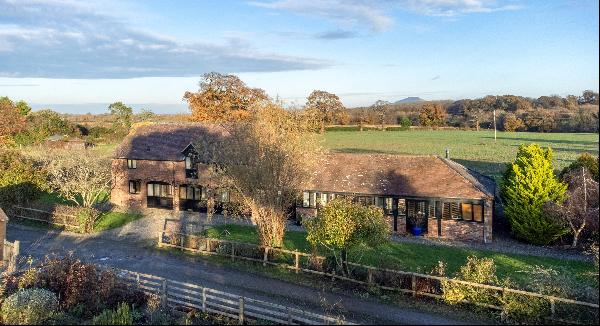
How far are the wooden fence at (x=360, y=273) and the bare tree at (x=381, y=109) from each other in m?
73.0

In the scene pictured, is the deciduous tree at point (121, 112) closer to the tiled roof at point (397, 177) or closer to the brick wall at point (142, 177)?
the brick wall at point (142, 177)

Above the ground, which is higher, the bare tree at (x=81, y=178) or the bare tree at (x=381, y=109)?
the bare tree at (x=381, y=109)

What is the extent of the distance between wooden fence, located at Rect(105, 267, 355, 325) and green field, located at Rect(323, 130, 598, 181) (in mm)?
33049

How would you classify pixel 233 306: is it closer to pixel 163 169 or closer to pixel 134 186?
pixel 163 169

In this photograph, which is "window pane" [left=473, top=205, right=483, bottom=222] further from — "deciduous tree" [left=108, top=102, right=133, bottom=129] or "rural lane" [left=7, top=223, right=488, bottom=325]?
"deciduous tree" [left=108, top=102, right=133, bottom=129]

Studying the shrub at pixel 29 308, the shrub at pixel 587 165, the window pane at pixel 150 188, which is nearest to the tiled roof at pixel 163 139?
the window pane at pixel 150 188

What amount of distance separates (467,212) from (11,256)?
76.0ft

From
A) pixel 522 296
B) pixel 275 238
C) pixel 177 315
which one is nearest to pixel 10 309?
pixel 177 315

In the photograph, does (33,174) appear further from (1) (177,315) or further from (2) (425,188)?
(2) (425,188)

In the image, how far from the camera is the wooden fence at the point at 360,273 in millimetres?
16078

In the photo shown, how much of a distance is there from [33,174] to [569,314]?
32.9m

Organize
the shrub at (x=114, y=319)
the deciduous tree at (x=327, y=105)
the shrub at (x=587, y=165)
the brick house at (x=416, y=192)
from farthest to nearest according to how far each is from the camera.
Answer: the deciduous tree at (x=327, y=105) < the shrub at (x=587, y=165) < the brick house at (x=416, y=192) < the shrub at (x=114, y=319)

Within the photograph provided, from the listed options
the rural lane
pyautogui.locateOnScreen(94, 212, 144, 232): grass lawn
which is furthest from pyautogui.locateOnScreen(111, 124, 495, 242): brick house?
the rural lane

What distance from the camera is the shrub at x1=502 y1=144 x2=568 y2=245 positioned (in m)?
26.3
